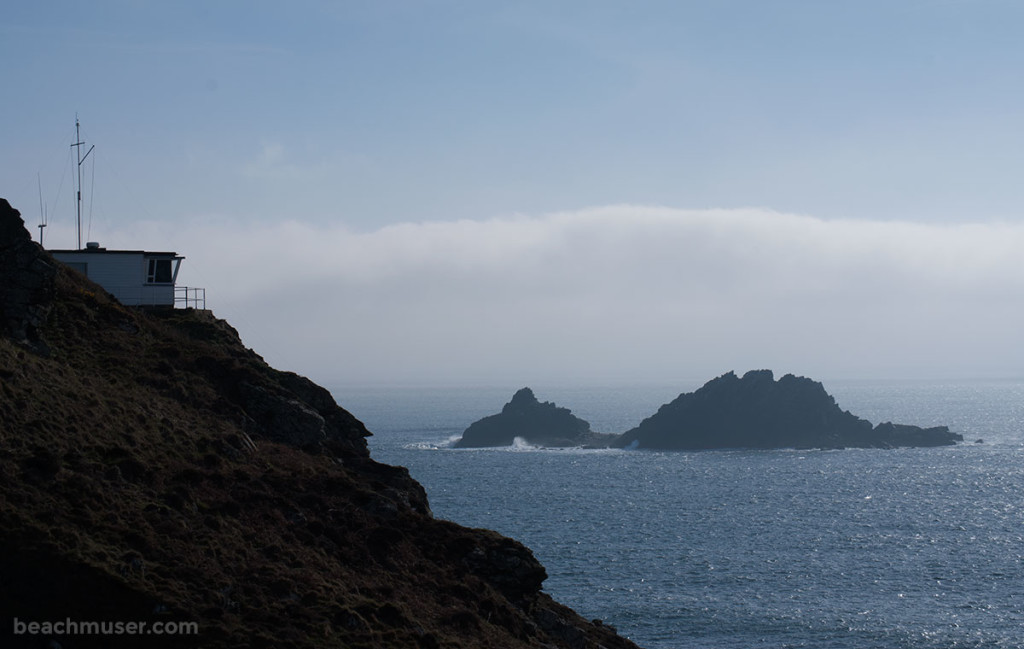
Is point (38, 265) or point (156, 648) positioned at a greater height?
point (38, 265)

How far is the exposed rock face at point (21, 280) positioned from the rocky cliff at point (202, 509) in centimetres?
8

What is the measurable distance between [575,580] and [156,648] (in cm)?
4783

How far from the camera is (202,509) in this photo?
1341 inches

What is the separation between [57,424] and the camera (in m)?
35.4

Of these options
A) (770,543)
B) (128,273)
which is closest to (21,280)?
(128,273)

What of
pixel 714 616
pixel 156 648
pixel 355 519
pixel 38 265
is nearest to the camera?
pixel 156 648

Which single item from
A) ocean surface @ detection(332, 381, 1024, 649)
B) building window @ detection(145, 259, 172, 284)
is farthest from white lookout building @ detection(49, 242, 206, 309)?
ocean surface @ detection(332, 381, 1024, 649)

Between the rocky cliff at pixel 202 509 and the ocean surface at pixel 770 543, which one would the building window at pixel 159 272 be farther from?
the ocean surface at pixel 770 543

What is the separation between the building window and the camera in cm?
5328

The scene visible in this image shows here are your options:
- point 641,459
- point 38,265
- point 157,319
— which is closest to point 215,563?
point 38,265

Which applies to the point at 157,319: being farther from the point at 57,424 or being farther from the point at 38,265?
the point at 57,424

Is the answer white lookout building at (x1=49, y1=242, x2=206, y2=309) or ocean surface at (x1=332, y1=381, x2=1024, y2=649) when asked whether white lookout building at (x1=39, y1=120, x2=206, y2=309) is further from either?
ocean surface at (x1=332, y1=381, x2=1024, y2=649)

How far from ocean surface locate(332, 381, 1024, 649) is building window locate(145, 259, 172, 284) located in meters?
34.4

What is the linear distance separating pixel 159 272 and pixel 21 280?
38.9 ft
